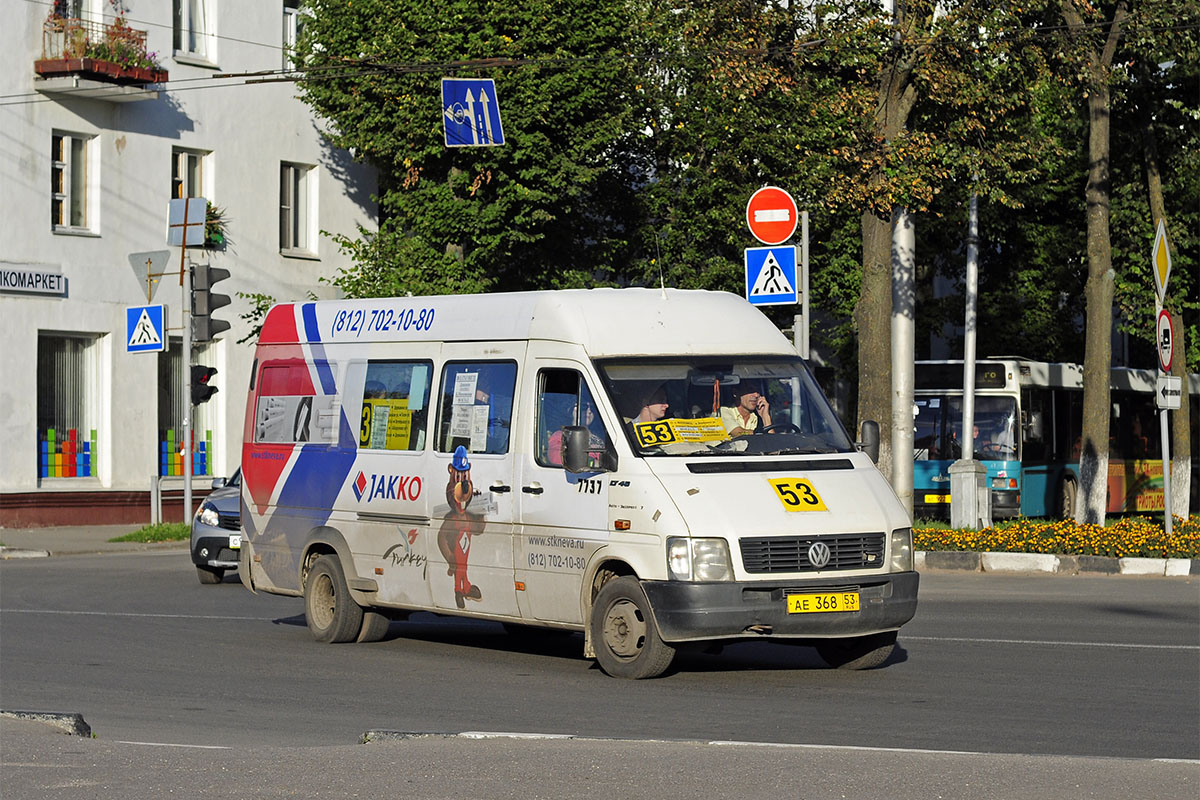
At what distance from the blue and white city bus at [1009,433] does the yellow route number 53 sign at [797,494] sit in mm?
20342

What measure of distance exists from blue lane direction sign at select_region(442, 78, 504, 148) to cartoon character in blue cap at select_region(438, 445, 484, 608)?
20.1m

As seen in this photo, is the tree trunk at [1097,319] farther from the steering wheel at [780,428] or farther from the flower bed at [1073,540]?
the steering wheel at [780,428]

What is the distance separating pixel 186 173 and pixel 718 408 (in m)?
25.3

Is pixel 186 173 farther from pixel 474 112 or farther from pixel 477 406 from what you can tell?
pixel 477 406

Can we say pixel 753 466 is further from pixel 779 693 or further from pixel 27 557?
pixel 27 557

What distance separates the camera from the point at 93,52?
3225cm

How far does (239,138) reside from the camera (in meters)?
36.2

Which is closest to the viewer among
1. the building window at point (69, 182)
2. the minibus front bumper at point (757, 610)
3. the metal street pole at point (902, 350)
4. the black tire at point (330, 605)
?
the minibus front bumper at point (757, 610)

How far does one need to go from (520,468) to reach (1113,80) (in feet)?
48.4

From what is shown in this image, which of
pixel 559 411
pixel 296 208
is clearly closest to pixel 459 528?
Result: pixel 559 411

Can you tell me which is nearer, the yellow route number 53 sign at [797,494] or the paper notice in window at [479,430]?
the yellow route number 53 sign at [797,494]

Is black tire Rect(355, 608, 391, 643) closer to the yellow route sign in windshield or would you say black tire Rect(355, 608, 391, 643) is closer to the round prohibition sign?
the yellow route sign in windshield

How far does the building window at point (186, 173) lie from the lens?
115ft

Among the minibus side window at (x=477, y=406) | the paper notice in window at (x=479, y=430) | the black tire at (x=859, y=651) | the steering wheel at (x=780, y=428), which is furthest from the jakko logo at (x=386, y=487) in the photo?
the black tire at (x=859, y=651)
